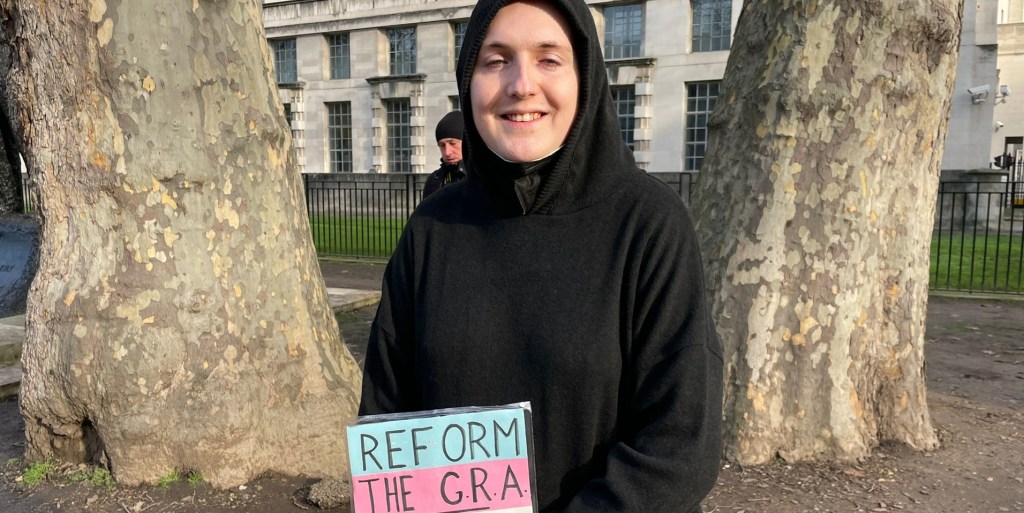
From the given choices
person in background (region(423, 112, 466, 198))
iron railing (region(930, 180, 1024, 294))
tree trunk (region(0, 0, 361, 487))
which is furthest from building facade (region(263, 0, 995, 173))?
tree trunk (region(0, 0, 361, 487))

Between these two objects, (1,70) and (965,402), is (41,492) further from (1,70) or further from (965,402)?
(1,70)

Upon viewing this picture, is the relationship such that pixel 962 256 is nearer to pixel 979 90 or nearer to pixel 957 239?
pixel 957 239

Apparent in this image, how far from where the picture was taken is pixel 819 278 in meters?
4.09

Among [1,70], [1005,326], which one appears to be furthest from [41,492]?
[1005,326]

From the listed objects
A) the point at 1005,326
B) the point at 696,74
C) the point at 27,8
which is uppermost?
the point at 696,74

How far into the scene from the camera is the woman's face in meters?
1.59

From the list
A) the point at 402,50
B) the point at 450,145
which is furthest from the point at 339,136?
the point at 450,145

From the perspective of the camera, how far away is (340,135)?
30.9 meters

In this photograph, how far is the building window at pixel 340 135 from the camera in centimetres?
3053

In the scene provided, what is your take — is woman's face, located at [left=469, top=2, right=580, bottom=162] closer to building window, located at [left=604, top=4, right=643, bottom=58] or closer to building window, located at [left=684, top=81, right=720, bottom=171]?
building window, located at [left=684, top=81, right=720, bottom=171]

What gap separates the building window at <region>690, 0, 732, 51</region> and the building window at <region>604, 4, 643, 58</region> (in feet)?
5.70

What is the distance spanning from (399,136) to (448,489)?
28.9 m

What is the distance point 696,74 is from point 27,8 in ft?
72.4

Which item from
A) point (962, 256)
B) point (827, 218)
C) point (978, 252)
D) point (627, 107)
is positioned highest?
point (627, 107)
